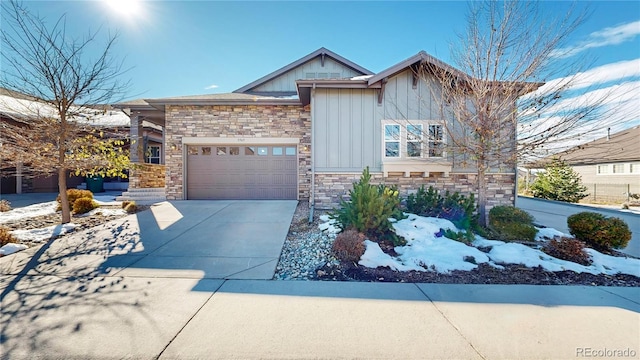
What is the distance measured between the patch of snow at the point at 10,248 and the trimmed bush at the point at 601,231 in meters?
10.8

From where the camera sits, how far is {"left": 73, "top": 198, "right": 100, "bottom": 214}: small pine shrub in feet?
24.2

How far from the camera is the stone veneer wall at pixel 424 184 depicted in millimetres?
8164

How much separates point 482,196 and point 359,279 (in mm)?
4482

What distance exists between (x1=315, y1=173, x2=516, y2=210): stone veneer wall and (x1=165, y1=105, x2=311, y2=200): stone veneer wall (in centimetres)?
161

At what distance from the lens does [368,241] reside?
464 centimetres

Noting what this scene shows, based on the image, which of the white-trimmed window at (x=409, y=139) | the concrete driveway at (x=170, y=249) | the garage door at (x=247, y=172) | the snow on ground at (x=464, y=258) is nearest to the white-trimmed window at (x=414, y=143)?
the white-trimmed window at (x=409, y=139)

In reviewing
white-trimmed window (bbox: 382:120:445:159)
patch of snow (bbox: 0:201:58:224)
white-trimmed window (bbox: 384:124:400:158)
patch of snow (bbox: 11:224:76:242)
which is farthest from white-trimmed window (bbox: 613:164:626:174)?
patch of snow (bbox: 0:201:58:224)

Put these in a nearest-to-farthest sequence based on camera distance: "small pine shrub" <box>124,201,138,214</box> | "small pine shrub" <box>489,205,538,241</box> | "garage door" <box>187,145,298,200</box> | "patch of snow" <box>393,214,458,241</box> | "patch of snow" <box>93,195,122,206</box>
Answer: "patch of snow" <box>393,214,458,241</box> < "small pine shrub" <box>489,205,538,241</box> < "small pine shrub" <box>124,201,138,214</box> < "patch of snow" <box>93,195,122,206</box> < "garage door" <box>187,145,298,200</box>

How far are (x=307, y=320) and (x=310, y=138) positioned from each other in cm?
758

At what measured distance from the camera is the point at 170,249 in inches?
185

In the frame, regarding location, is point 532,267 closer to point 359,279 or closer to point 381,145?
point 359,279

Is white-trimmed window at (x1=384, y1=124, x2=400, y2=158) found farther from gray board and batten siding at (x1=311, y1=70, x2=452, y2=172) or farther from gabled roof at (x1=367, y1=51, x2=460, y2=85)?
gabled roof at (x1=367, y1=51, x2=460, y2=85)

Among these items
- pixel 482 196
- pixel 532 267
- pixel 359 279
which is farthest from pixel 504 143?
pixel 359 279

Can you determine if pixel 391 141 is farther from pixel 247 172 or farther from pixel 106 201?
pixel 106 201
